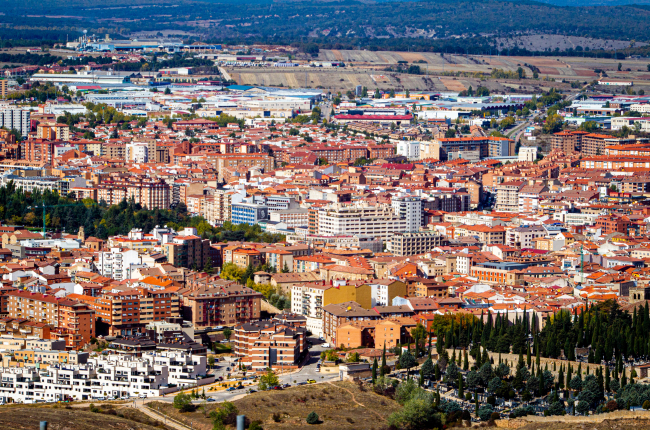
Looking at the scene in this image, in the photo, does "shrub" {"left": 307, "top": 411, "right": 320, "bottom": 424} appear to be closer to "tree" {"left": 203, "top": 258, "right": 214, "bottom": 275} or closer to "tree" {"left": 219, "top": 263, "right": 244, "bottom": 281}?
"tree" {"left": 219, "top": 263, "right": 244, "bottom": 281}

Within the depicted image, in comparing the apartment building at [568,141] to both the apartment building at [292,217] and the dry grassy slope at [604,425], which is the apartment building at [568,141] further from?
the dry grassy slope at [604,425]

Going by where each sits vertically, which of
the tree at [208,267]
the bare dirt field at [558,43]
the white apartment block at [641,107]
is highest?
the bare dirt field at [558,43]

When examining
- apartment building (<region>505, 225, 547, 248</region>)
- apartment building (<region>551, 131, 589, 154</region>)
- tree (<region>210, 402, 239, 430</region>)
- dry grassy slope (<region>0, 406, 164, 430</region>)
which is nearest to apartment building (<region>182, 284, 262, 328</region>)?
dry grassy slope (<region>0, 406, 164, 430</region>)

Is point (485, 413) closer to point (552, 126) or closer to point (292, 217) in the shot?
point (292, 217)

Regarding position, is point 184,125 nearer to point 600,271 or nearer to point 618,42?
point 600,271

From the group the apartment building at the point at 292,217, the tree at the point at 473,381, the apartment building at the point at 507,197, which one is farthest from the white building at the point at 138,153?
the tree at the point at 473,381
